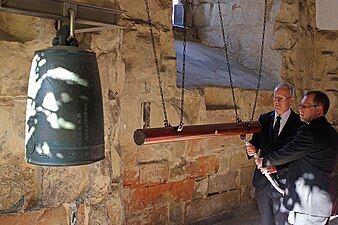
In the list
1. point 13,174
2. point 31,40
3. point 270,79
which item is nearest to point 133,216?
point 13,174

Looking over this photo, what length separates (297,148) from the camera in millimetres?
2324

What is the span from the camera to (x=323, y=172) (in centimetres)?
233

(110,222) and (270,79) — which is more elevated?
(270,79)

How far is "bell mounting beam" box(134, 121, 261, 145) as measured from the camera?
5.71ft

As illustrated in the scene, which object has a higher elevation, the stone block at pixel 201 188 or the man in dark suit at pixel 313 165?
the man in dark suit at pixel 313 165

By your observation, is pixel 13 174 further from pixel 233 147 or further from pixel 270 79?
pixel 270 79

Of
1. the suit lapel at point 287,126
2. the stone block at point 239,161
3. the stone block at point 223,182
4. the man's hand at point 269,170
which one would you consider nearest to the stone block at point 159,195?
the stone block at point 223,182

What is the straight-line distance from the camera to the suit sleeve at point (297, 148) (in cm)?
231

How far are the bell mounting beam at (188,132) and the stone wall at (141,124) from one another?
0.18m

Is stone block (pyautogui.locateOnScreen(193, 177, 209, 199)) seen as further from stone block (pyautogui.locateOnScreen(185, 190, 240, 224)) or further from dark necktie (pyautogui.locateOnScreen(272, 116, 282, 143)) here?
dark necktie (pyautogui.locateOnScreen(272, 116, 282, 143))

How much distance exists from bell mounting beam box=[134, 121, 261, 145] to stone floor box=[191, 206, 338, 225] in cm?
123

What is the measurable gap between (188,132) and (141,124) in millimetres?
874

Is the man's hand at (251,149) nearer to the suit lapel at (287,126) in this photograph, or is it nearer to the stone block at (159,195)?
the suit lapel at (287,126)

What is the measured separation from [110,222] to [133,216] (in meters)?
0.89
